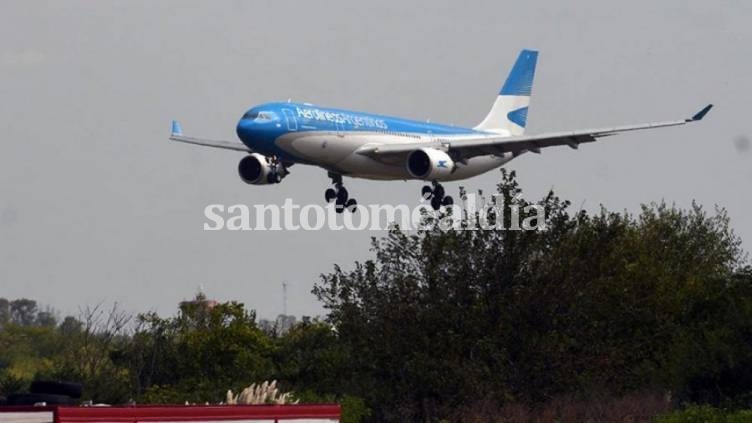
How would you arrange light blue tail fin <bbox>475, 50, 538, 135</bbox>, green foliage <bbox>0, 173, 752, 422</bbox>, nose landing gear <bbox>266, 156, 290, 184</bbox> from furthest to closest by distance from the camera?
1. light blue tail fin <bbox>475, 50, 538, 135</bbox>
2. nose landing gear <bbox>266, 156, 290, 184</bbox>
3. green foliage <bbox>0, 173, 752, 422</bbox>

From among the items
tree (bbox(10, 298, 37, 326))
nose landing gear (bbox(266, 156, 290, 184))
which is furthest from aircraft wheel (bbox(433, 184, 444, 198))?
tree (bbox(10, 298, 37, 326))

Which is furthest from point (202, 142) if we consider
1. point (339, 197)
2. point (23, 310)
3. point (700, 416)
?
point (23, 310)

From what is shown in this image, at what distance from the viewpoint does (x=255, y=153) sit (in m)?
65.2

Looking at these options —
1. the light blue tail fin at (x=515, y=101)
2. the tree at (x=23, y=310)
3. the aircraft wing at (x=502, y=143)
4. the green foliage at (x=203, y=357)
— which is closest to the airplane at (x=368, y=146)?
the aircraft wing at (x=502, y=143)

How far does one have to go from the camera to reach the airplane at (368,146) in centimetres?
6309

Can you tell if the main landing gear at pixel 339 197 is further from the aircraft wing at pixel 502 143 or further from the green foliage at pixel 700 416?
the green foliage at pixel 700 416

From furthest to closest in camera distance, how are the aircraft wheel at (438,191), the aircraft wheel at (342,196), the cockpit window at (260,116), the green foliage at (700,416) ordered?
the aircraft wheel at (342,196)
the aircraft wheel at (438,191)
the cockpit window at (260,116)
the green foliage at (700,416)

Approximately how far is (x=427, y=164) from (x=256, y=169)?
6.42 meters

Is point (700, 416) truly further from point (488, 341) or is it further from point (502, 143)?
point (502, 143)

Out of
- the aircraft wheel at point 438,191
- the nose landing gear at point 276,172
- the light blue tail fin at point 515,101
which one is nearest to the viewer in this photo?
the nose landing gear at point 276,172

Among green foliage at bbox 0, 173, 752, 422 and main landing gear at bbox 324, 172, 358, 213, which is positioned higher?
main landing gear at bbox 324, 172, 358, 213

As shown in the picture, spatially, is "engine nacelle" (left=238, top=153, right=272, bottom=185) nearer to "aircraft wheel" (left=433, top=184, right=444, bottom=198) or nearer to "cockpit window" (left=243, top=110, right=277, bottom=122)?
"cockpit window" (left=243, top=110, right=277, bottom=122)

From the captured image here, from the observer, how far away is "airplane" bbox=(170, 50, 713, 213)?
6309 centimetres

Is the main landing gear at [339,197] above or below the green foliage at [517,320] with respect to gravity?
above
